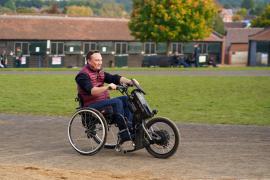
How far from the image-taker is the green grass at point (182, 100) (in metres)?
15.4

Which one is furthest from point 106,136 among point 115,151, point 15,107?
point 15,107

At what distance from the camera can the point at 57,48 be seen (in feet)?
221

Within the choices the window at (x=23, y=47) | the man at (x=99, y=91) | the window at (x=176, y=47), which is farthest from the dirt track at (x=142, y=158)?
the window at (x=176, y=47)

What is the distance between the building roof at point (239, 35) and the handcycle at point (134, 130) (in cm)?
9014

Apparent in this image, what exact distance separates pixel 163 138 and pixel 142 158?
0.43 metres

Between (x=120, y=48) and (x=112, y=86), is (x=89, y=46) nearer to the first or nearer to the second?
(x=120, y=48)

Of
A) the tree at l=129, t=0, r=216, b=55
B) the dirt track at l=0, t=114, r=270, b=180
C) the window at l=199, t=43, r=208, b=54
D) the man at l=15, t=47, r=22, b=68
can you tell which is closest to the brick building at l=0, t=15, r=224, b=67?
the man at l=15, t=47, r=22, b=68

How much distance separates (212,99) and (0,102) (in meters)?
6.58

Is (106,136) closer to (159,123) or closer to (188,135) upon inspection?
(159,123)

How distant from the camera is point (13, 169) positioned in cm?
818

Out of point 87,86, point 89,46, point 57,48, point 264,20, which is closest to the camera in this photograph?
point 87,86

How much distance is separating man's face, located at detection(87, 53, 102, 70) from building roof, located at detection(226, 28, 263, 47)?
295ft

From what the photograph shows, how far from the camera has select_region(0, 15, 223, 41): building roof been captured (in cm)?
6612

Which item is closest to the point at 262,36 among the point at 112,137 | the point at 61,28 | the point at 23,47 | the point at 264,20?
the point at 61,28
